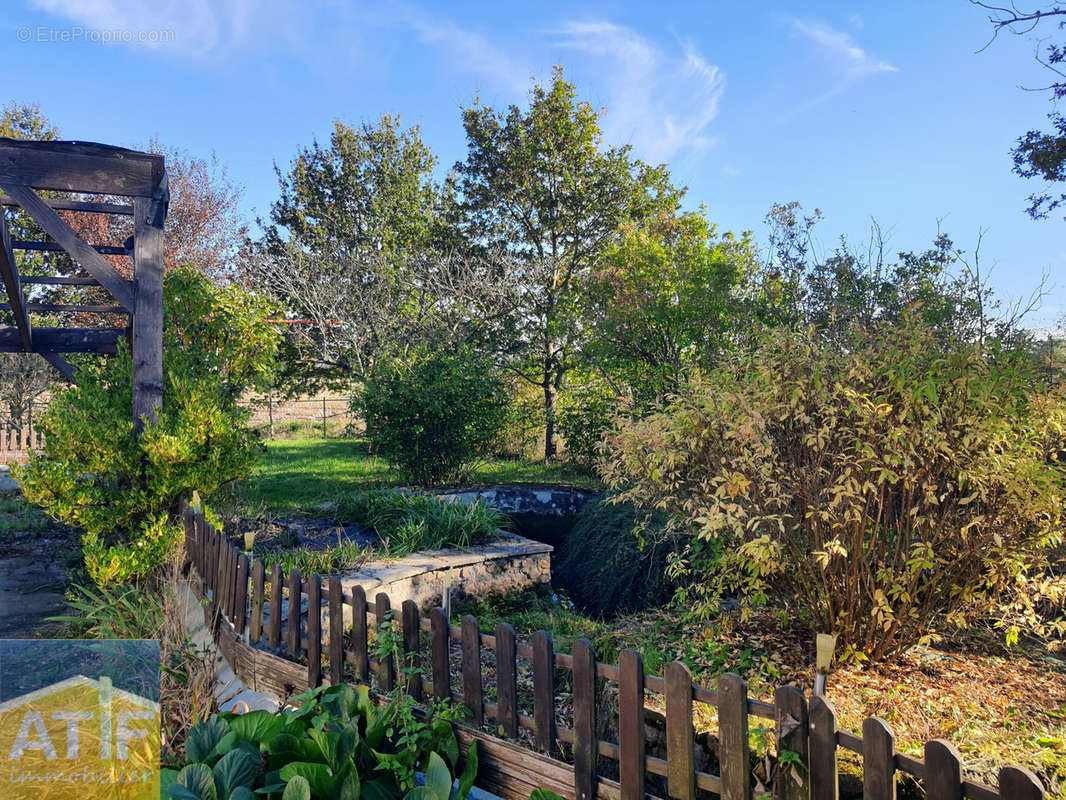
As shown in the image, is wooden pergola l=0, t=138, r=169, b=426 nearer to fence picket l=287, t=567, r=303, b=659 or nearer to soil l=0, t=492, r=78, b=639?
soil l=0, t=492, r=78, b=639

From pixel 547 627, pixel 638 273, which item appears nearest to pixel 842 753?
pixel 547 627

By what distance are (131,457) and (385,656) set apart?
3.90 m

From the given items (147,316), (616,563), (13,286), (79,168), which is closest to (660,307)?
(616,563)

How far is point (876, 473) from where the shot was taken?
3252 millimetres

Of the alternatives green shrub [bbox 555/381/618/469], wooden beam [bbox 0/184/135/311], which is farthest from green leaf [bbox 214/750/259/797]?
green shrub [bbox 555/381/618/469]

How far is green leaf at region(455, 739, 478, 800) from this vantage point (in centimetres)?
246

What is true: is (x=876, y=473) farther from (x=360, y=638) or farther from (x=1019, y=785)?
(x=360, y=638)

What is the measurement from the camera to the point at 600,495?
8203 mm

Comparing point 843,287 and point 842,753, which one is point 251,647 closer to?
point 842,753

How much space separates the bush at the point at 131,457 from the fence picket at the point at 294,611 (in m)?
2.45

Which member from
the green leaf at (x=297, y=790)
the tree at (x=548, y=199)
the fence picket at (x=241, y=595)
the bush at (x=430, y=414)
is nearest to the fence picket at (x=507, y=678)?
the green leaf at (x=297, y=790)

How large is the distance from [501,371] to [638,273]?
312cm

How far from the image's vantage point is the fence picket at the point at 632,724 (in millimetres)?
2305

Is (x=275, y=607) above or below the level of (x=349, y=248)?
below
